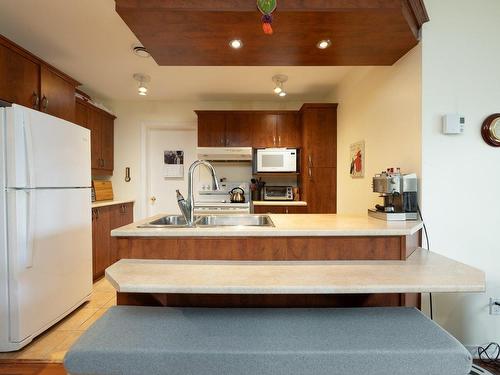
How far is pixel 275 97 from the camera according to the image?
3891 millimetres

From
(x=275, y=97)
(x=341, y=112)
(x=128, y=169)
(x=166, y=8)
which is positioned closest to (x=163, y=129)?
(x=128, y=169)

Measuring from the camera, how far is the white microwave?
379 cm

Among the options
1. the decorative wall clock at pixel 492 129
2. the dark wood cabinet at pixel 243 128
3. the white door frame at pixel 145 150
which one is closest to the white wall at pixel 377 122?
the decorative wall clock at pixel 492 129

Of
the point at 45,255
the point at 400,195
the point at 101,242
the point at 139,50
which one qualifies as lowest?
the point at 101,242

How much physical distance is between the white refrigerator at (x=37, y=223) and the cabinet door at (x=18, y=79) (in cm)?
38

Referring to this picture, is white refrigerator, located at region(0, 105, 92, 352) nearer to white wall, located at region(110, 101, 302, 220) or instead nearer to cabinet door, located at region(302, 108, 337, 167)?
white wall, located at region(110, 101, 302, 220)

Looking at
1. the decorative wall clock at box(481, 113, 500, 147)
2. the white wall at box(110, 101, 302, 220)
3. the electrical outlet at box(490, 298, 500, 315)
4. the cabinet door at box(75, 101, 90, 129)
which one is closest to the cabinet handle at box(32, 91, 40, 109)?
the cabinet door at box(75, 101, 90, 129)

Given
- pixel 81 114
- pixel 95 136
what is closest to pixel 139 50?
pixel 81 114

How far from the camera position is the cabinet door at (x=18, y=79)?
205 centimetres

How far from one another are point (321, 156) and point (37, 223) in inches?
117

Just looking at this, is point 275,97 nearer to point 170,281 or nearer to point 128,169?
point 128,169

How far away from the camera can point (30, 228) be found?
1.86m

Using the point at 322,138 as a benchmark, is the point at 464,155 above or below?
below

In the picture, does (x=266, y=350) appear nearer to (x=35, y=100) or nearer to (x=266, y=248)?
(x=266, y=248)
